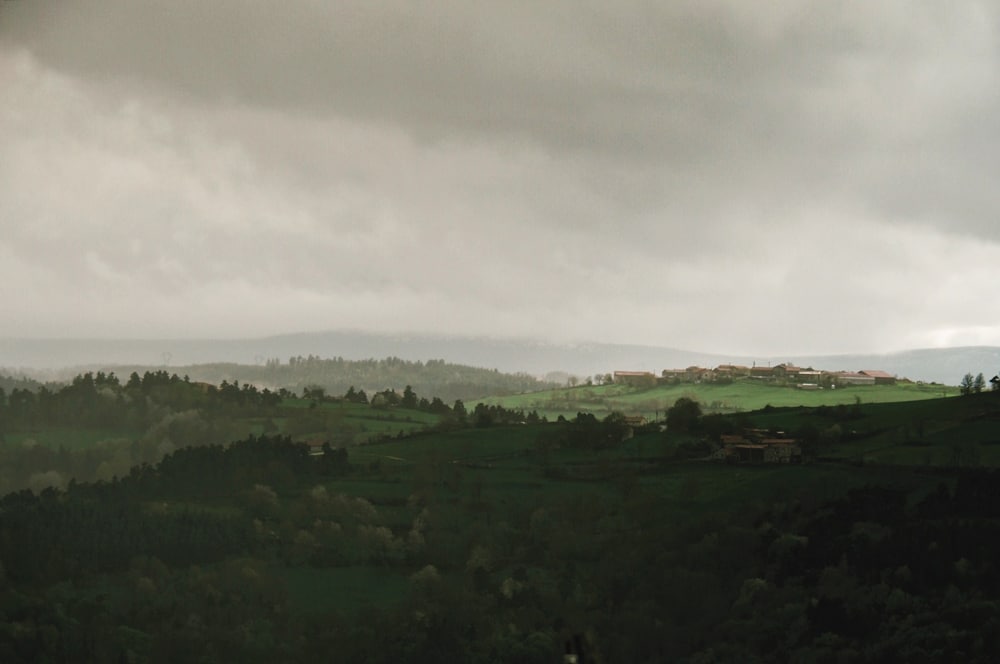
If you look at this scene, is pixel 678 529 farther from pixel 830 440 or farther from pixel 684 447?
pixel 830 440

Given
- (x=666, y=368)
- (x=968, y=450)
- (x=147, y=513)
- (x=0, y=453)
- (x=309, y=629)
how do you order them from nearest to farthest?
(x=968, y=450) → (x=309, y=629) → (x=147, y=513) → (x=666, y=368) → (x=0, y=453)

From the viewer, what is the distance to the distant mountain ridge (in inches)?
600

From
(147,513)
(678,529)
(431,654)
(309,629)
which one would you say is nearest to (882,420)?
(678,529)

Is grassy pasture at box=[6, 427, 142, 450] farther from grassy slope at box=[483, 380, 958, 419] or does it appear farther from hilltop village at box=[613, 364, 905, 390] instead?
hilltop village at box=[613, 364, 905, 390]

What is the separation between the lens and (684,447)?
45.4 ft

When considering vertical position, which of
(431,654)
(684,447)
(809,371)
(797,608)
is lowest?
(431,654)

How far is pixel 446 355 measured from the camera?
2005 centimetres

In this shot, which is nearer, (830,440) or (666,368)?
(830,440)

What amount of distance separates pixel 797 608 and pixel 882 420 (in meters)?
3.47

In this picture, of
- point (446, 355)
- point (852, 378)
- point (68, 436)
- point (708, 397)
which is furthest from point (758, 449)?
point (68, 436)

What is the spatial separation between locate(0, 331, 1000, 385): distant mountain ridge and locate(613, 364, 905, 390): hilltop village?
0.46 ft

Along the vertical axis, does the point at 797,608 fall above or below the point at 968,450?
below

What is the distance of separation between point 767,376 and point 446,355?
22.6 feet

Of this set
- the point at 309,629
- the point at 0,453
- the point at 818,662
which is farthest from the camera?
the point at 0,453
